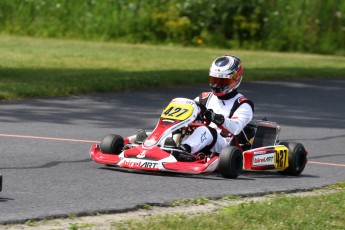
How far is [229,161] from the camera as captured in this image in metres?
9.09

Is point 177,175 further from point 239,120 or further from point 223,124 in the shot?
point 239,120

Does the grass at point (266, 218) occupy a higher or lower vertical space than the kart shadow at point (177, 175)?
higher

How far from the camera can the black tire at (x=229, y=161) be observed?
9102 millimetres

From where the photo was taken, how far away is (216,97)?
1015 centimetres

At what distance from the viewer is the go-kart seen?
359 inches

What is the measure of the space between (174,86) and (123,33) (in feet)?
35.7

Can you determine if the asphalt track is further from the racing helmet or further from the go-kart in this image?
the racing helmet

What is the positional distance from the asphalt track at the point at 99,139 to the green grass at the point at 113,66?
530 mm

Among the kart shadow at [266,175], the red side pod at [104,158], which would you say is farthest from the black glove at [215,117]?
the red side pod at [104,158]

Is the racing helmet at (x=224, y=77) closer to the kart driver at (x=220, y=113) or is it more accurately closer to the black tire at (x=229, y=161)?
the kart driver at (x=220, y=113)

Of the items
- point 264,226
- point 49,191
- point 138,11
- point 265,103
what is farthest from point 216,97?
point 138,11

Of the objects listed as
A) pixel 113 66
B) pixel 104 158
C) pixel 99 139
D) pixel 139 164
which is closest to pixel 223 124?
pixel 139 164

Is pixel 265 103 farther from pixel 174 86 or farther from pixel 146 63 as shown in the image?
pixel 146 63

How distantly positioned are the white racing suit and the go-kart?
0.09 meters
